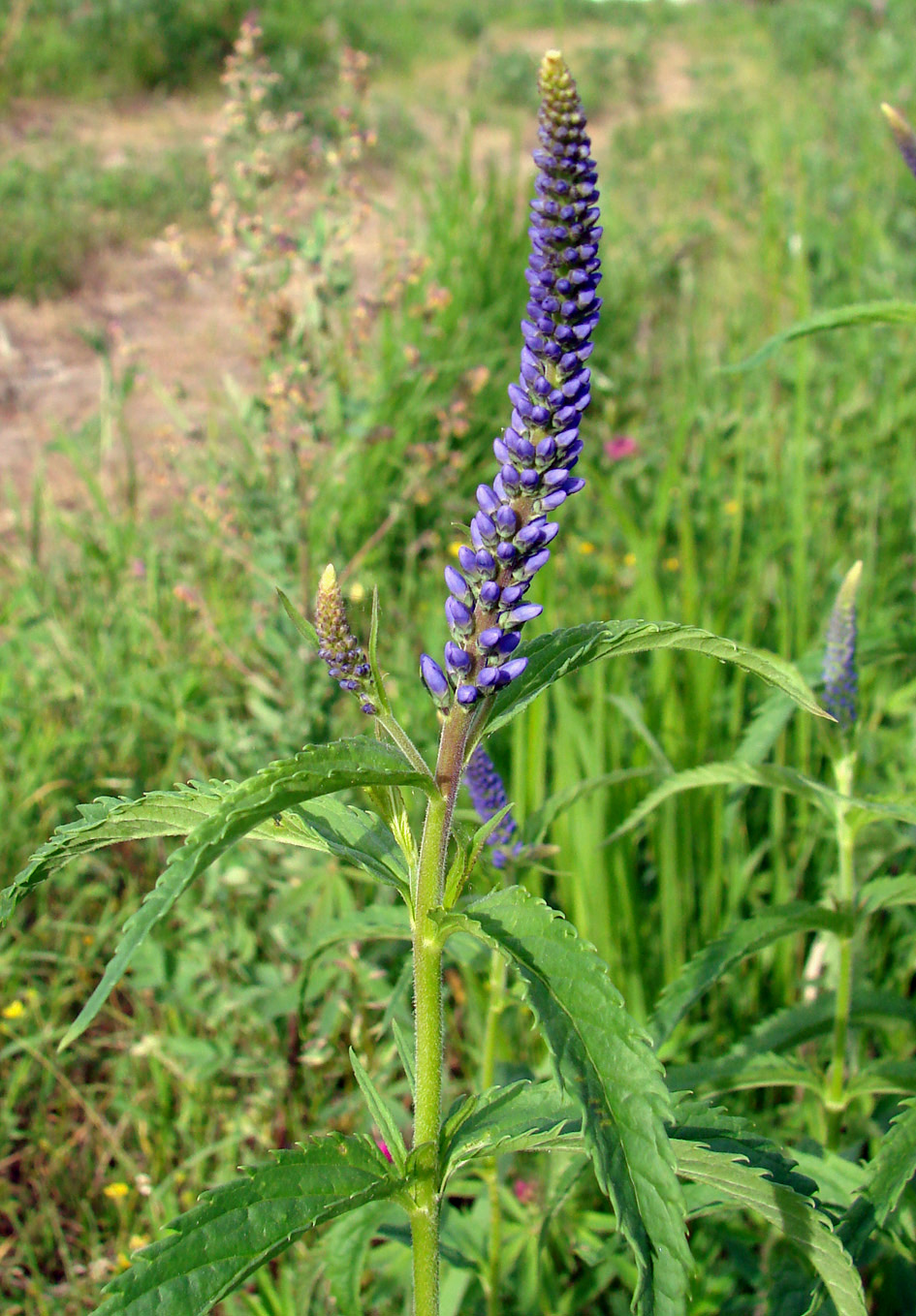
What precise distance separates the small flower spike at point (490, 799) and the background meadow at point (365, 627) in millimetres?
77

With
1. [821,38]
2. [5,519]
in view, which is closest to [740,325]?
[5,519]

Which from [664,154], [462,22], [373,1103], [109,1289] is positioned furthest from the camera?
[462,22]

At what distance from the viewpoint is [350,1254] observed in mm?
1211

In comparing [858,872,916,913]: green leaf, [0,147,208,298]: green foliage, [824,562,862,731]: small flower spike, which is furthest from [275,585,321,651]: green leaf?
[0,147,208,298]: green foliage

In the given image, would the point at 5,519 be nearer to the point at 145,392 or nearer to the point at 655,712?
the point at 145,392

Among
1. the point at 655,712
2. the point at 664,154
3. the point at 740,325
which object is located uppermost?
the point at 664,154

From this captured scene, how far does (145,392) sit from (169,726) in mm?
2988

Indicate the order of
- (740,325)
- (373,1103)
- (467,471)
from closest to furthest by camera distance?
(373,1103) < (467,471) < (740,325)

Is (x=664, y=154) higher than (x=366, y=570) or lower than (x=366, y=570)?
higher

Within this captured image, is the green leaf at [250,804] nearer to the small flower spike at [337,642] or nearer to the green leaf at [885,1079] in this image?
the small flower spike at [337,642]

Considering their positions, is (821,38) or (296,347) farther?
(821,38)

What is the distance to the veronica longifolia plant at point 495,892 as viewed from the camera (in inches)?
33.4

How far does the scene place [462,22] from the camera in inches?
492

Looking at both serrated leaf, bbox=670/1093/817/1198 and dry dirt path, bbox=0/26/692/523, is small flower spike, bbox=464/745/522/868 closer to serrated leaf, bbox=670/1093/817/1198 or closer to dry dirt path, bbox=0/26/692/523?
serrated leaf, bbox=670/1093/817/1198
